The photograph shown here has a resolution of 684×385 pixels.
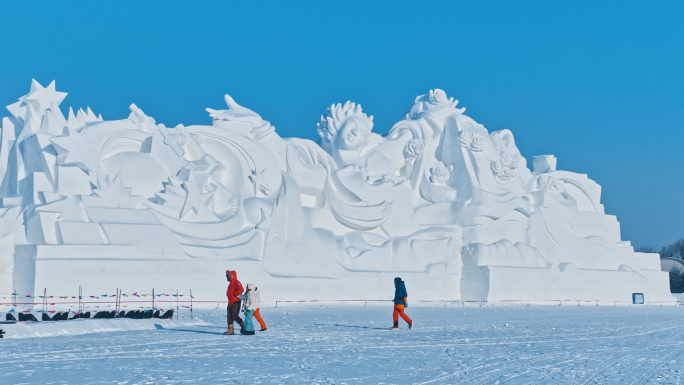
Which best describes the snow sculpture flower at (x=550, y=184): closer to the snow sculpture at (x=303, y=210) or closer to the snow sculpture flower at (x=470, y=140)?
the snow sculpture at (x=303, y=210)

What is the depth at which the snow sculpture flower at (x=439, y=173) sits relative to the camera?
2992 centimetres

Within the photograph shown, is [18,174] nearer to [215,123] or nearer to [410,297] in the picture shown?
[215,123]

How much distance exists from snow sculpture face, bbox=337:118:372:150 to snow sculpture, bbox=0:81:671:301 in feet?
0.24

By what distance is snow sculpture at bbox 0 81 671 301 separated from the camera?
2047 centimetres

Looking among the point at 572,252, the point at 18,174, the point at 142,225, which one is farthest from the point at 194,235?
the point at 572,252

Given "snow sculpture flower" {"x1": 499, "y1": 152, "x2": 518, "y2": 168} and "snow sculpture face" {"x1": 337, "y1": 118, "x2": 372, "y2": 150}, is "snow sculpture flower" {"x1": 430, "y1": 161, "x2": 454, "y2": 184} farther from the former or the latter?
"snow sculpture face" {"x1": 337, "y1": 118, "x2": 372, "y2": 150}

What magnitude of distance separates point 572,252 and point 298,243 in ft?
40.0

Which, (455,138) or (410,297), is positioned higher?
(455,138)

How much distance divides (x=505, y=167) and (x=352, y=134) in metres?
6.43

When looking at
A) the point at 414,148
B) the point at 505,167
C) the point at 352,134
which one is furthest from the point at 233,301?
the point at 505,167

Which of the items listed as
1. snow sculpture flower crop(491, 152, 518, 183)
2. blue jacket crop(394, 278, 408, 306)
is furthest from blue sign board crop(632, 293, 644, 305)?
Result: blue jacket crop(394, 278, 408, 306)

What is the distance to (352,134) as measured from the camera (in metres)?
28.4

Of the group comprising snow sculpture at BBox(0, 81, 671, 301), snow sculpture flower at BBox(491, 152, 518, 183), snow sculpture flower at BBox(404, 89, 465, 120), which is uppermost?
snow sculpture flower at BBox(404, 89, 465, 120)

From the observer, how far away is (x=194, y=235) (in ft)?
72.7
